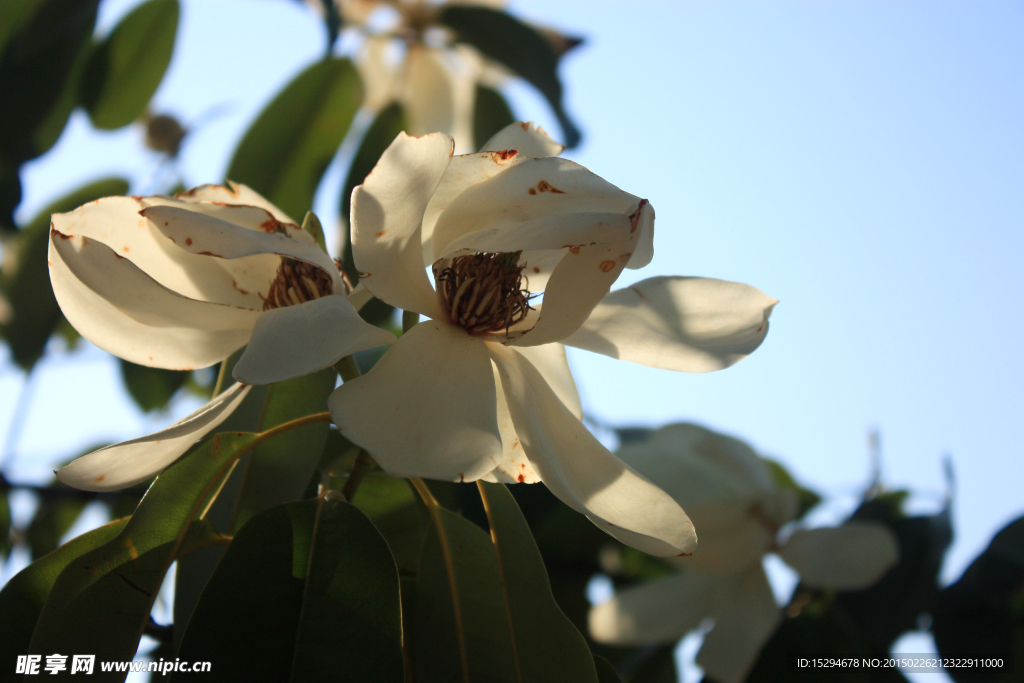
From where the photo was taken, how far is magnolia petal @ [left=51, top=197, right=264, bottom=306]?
27.4 inches

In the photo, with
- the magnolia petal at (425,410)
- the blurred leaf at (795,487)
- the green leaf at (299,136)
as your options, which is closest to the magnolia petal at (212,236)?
the magnolia petal at (425,410)

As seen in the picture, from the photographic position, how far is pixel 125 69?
1.62 meters

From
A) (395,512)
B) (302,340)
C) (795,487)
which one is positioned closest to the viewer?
(302,340)

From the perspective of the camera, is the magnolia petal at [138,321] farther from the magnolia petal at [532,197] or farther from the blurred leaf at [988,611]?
the blurred leaf at [988,611]

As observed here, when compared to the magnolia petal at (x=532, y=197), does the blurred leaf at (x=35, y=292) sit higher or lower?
lower

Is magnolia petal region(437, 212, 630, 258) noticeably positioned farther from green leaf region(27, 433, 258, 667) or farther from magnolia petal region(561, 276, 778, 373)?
green leaf region(27, 433, 258, 667)

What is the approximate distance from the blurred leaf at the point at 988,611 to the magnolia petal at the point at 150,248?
1.46 metres

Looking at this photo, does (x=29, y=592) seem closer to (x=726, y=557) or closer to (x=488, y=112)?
(x=726, y=557)

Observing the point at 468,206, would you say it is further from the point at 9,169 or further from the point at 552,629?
the point at 9,169

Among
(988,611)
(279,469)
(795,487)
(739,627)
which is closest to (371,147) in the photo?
(279,469)

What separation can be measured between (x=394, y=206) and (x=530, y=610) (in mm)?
415

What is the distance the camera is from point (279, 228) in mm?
715

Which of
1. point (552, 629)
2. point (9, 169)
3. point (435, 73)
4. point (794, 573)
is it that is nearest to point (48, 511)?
point (9, 169)

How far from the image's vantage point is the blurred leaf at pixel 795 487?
1783mm
